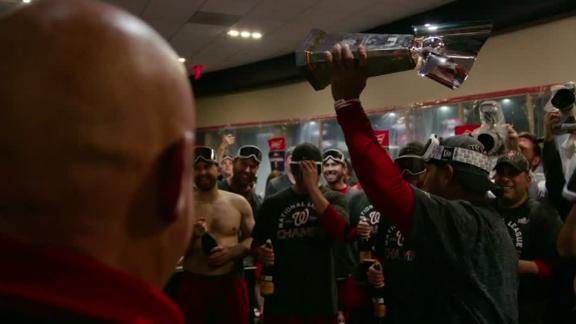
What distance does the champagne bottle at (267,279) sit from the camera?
349 centimetres

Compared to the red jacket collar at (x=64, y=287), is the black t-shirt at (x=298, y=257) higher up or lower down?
lower down

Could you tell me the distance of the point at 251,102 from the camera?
1024cm

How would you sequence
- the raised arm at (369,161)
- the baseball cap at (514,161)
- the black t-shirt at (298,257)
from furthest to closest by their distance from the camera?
the black t-shirt at (298,257) → the baseball cap at (514,161) → the raised arm at (369,161)

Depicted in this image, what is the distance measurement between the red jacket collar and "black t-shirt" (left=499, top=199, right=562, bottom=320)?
114 inches

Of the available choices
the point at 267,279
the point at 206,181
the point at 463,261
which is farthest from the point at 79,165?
the point at 206,181

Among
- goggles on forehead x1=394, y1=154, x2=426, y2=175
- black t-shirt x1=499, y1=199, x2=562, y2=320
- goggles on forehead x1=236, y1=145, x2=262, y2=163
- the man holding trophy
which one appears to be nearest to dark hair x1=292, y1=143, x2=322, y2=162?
goggles on forehead x1=394, y1=154, x2=426, y2=175

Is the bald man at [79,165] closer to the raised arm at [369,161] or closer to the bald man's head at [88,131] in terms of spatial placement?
the bald man's head at [88,131]

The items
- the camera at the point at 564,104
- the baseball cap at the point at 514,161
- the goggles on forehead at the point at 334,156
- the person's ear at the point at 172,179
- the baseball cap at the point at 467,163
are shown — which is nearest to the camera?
the person's ear at the point at 172,179

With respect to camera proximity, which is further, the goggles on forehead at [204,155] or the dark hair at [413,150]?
the goggles on forehead at [204,155]

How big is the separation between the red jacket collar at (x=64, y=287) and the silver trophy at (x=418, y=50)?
3.72 feet

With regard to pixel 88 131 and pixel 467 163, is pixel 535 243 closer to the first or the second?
pixel 467 163

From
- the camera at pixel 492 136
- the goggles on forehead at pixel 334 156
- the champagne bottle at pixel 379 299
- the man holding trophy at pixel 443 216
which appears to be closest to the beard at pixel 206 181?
the goggles on forehead at pixel 334 156

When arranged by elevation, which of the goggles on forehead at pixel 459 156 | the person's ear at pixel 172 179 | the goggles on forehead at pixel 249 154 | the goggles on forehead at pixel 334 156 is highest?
the goggles on forehead at pixel 249 154

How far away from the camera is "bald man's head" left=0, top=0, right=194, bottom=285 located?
1.91 feet
